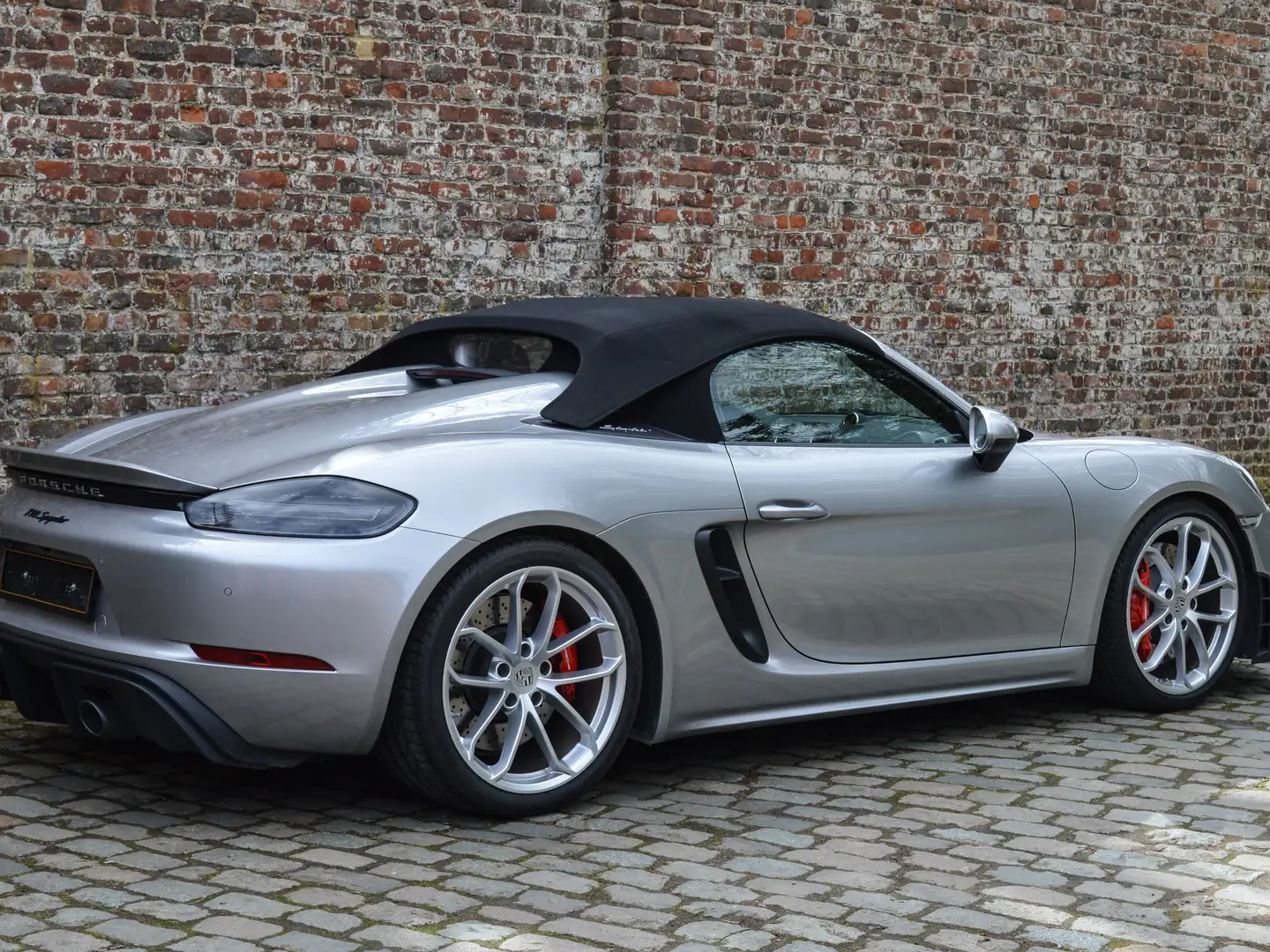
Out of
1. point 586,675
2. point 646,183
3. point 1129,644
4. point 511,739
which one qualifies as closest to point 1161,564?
point 1129,644

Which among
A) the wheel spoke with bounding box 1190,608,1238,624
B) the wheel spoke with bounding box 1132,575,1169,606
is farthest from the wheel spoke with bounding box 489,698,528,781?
the wheel spoke with bounding box 1190,608,1238,624

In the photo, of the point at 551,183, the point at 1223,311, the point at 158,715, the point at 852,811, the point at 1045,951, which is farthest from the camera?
the point at 1223,311

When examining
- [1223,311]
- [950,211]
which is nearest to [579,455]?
[950,211]

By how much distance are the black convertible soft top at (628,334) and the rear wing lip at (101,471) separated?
3.50 ft

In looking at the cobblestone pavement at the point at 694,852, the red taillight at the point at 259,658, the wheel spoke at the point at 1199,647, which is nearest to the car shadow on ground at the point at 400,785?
the cobblestone pavement at the point at 694,852

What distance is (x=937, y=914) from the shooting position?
3742 millimetres

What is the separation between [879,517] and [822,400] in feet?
1.38

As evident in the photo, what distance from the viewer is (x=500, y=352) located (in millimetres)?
5258

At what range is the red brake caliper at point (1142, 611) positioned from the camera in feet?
19.4

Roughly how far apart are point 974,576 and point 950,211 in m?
5.88

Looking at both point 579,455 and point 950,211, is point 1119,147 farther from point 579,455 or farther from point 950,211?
point 579,455

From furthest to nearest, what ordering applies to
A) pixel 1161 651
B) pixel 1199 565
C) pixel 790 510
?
1. pixel 1199 565
2. pixel 1161 651
3. pixel 790 510

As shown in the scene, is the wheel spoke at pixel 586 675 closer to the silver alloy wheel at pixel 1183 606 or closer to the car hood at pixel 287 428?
the car hood at pixel 287 428

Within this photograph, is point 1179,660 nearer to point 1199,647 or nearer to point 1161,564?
point 1199,647
